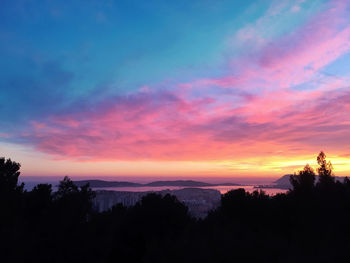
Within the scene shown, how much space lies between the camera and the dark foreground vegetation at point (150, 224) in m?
13.5

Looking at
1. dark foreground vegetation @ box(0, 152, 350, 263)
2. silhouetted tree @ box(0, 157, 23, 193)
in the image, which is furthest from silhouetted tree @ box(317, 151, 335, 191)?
silhouetted tree @ box(0, 157, 23, 193)

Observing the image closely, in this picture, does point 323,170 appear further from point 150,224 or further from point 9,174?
point 9,174

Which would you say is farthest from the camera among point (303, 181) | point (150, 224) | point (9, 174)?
point (303, 181)

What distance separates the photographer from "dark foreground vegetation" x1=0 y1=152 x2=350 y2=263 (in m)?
13.5

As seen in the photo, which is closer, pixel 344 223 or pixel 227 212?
pixel 344 223

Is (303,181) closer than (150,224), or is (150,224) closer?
(150,224)

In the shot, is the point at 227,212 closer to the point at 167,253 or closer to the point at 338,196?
the point at 338,196

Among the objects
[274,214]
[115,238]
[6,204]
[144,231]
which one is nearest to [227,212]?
[274,214]

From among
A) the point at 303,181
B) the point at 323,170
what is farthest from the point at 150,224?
the point at 323,170

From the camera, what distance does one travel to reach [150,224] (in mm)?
22562

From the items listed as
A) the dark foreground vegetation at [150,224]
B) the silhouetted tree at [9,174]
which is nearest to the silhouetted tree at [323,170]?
the dark foreground vegetation at [150,224]

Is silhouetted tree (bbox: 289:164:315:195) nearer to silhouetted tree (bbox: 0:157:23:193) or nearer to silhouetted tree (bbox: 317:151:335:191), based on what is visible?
silhouetted tree (bbox: 317:151:335:191)

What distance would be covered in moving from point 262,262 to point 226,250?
1.07 m

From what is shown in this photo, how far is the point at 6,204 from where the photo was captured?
2208cm
